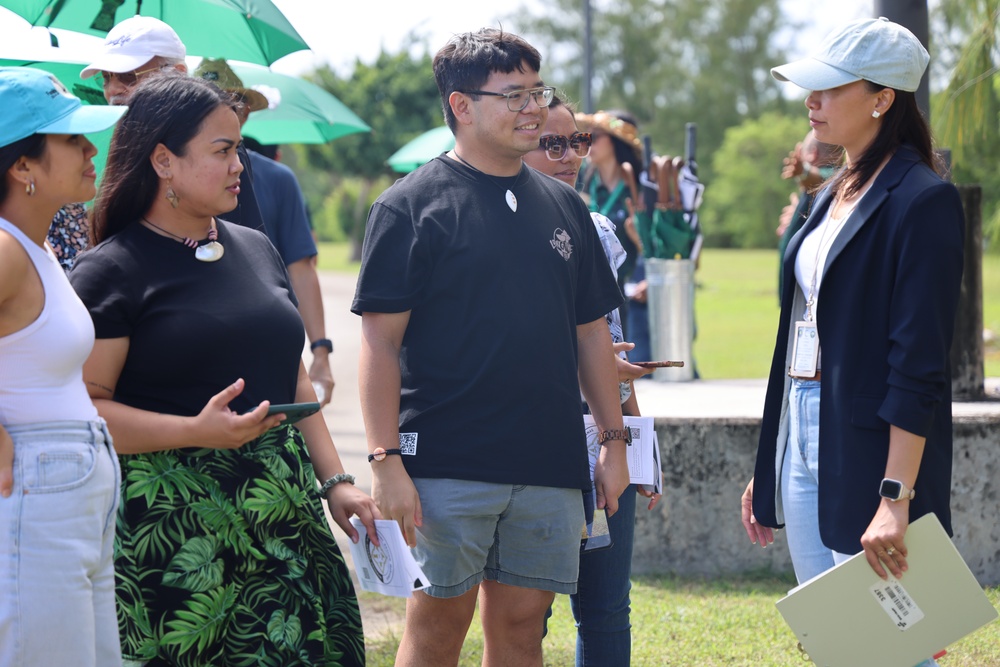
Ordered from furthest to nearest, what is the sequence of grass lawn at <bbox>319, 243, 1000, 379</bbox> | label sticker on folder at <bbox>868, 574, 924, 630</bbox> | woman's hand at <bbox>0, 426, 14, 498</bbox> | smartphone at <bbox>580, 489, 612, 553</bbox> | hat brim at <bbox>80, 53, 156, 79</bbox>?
grass lawn at <bbox>319, 243, 1000, 379</bbox> → hat brim at <bbox>80, 53, 156, 79</bbox> → smartphone at <bbox>580, 489, 612, 553</bbox> → label sticker on folder at <bbox>868, 574, 924, 630</bbox> → woman's hand at <bbox>0, 426, 14, 498</bbox>

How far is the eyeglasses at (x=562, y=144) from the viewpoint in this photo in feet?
12.2

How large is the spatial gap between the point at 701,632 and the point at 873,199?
94.7 inches

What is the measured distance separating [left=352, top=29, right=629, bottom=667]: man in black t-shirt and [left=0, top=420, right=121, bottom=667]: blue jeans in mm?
805

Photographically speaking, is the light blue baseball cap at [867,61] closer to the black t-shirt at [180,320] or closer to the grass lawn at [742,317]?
the black t-shirt at [180,320]

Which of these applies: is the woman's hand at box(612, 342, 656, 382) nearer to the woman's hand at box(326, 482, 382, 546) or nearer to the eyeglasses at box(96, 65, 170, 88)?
the woman's hand at box(326, 482, 382, 546)

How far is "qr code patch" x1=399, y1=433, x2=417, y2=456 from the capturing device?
297 cm

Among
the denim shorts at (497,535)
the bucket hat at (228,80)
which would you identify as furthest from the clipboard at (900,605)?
the bucket hat at (228,80)

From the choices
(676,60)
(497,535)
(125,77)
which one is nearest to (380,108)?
(676,60)

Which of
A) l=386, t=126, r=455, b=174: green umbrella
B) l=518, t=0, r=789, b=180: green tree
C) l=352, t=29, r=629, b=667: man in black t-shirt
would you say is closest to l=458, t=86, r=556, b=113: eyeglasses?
l=352, t=29, r=629, b=667: man in black t-shirt

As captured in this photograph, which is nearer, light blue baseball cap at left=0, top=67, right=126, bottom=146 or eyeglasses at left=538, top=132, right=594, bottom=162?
light blue baseball cap at left=0, top=67, right=126, bottom=146

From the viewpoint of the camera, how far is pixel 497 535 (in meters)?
3.07

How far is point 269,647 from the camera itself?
2.58 m

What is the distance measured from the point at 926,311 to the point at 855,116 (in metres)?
0.56

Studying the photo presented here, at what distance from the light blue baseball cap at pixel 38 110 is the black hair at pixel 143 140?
11.6 inches
